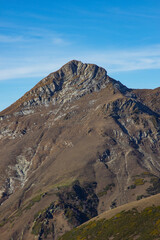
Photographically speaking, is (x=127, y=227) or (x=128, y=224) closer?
(x=127, y=227)

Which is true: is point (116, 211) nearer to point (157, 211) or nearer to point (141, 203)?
point (141, 203)

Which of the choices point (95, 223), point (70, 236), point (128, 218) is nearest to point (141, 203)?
point (128, 218)

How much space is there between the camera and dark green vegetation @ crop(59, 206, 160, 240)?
14589 cm

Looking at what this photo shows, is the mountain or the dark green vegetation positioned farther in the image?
the mountain

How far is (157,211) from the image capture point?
532 feet

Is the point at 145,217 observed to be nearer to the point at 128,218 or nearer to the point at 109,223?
the point at 128,218

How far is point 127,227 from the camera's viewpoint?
527ft

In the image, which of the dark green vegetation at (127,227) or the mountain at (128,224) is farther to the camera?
the mountain at (128,224)

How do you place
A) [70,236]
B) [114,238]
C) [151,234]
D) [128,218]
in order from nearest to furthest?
[151,234] < [114,238] < [128,218] < [70,236]

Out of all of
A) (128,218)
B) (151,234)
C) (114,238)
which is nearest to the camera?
(151,234)

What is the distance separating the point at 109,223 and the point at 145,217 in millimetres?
23836

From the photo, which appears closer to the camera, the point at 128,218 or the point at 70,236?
the point at 128,218

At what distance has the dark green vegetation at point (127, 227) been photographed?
479ft

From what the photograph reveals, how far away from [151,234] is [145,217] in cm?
2396
